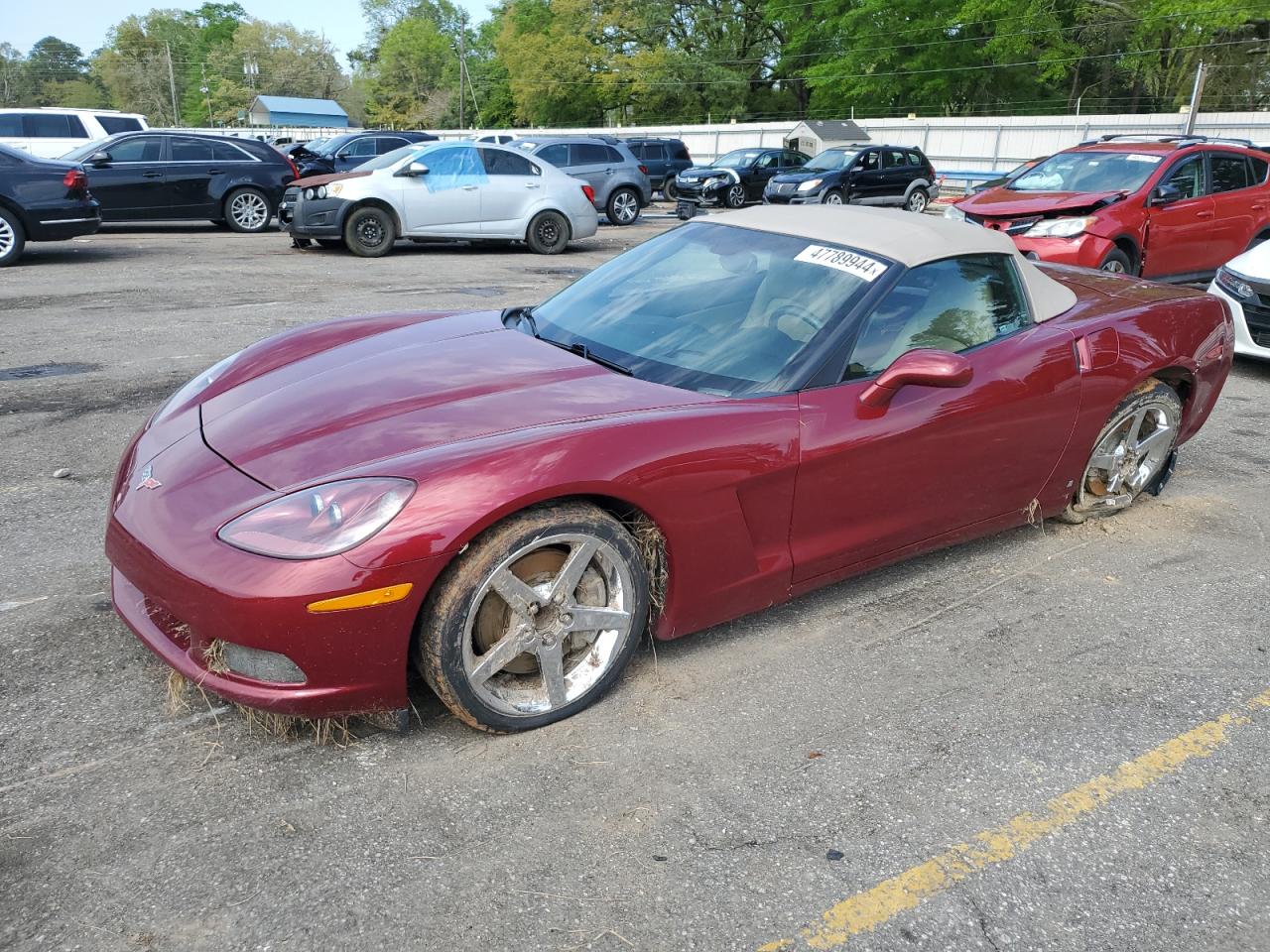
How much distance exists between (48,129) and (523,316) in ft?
65.2

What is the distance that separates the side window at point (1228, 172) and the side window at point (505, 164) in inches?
327

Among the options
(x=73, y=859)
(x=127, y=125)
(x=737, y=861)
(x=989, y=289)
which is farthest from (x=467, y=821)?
(x=127, y=125)

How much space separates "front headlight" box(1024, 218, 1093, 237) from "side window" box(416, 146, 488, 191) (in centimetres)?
718

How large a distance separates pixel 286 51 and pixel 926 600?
129967 millimetres

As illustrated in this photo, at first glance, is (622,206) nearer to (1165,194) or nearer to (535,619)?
(1165,194)

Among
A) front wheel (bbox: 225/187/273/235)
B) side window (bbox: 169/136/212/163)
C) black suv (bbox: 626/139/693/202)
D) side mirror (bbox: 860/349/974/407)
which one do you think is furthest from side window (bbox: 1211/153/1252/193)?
black suv (bbox: 626/139/693/202)

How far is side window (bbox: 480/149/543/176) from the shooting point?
13.6 m

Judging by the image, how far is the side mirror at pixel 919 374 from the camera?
3.21 meters

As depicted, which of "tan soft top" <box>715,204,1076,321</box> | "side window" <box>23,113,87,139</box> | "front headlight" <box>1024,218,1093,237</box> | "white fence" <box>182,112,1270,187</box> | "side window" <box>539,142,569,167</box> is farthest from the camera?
"white fence" <box>182,112,1270,187</box>

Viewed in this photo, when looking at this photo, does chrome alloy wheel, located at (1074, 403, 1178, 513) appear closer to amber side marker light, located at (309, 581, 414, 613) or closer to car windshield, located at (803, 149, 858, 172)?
amber side marker light, located at (309, 581, 414, 613)

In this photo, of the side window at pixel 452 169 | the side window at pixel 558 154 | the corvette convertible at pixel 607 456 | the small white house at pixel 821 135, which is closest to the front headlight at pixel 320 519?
the corvette convertible at pixel 607 456

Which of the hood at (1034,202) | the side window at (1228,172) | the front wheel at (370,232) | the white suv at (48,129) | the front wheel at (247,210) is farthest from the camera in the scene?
the white suv at (48,129)

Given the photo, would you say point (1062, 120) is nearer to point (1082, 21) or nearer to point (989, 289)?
point (1082, 21)

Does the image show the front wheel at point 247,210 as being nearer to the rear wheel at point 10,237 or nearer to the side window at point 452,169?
the side window at point 452,169
